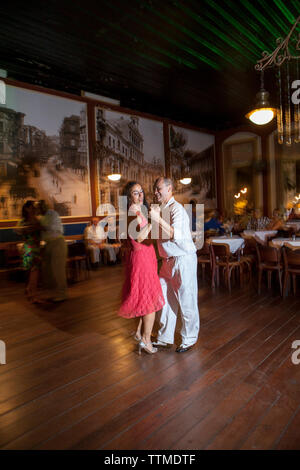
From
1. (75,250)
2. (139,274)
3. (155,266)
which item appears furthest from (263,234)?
(139,274)

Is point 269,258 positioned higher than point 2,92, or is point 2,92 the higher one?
point 2,92

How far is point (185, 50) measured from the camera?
6465 mm

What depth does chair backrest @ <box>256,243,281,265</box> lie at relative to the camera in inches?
193

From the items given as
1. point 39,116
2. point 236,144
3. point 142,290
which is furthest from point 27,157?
point 236,144

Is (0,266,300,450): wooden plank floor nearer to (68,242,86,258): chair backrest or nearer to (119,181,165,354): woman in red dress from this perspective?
(119,181,165,354): woman in red dress

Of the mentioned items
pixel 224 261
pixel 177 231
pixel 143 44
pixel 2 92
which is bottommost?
pixel 224 261

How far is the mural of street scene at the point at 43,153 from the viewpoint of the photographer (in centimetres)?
734

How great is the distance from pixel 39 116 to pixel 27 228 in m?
4.12

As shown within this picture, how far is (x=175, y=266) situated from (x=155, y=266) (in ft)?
0.62

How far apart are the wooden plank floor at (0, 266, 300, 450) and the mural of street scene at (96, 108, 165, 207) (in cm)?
579

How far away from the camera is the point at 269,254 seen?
4.98 metres

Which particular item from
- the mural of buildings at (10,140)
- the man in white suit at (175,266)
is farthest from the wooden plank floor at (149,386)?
the mural of buildings at (10,140)

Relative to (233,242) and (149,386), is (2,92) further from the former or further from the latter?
(149,386)

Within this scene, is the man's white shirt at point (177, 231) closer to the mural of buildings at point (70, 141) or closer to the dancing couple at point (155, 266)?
the dancing couple at point (155, 266)
